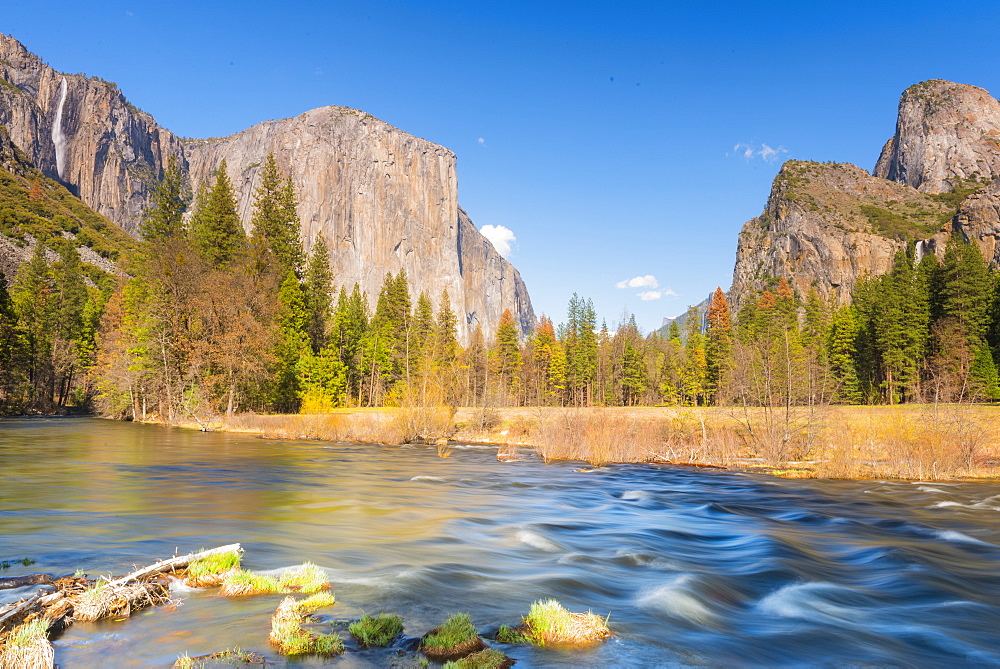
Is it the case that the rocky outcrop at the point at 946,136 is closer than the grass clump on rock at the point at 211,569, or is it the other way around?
the grass clump on rock at the point at 211,569

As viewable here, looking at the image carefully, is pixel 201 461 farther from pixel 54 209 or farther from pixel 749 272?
pixel 749 272

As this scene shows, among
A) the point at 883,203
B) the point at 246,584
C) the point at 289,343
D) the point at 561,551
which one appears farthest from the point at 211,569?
the point at 883,203

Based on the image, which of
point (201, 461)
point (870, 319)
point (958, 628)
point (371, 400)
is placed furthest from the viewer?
point (371, 400)

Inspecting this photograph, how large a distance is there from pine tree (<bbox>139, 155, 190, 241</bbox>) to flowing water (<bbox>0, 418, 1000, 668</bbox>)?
38.2 metres

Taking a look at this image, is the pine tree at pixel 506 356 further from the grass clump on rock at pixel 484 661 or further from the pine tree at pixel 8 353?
the grass clump on rock at pixel 484 661

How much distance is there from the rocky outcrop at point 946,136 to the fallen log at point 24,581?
689 ft

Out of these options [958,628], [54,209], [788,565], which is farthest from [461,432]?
→ [54,209]

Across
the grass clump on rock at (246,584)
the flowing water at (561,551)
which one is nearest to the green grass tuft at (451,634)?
the flowing water at (561,551)

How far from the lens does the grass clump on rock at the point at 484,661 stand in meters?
4.57

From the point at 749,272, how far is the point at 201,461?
16438 centimetres

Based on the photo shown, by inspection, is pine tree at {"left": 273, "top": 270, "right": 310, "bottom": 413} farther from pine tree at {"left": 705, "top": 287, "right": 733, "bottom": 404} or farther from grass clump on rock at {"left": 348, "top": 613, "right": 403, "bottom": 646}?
pine tree at {"left": 705, "top": 287, "right": 733, "bottom": 404}

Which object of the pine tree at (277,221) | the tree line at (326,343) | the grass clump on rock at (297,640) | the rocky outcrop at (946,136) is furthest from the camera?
the rocky outcrop at (946,136)

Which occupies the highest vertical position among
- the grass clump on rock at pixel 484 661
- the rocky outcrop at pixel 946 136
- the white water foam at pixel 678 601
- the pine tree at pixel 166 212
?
the rocky outcrop at pixel 946 136

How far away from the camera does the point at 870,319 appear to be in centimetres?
6112
